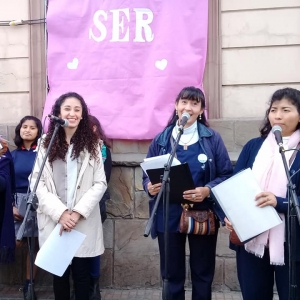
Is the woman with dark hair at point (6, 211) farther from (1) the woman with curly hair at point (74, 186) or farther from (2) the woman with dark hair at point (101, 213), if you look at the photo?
(2) the woman with dark hair at point (101, 213)

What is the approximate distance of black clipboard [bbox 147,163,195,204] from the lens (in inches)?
117

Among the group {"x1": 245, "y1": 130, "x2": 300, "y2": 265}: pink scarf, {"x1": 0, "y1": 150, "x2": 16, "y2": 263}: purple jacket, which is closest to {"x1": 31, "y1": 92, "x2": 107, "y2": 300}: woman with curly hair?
{"x1": 0, "y1": 150, "x2": 16, "y2": 263}: purple jacket

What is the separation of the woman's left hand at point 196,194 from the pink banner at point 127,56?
166cm

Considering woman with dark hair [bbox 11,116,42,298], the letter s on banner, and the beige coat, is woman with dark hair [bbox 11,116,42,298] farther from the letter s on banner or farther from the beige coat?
the letter s on banner

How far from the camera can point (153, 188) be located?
315 centimetres

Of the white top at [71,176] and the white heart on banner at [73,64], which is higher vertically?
the white heart on banner at [73,64]

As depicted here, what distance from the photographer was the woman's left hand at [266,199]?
8.76ft

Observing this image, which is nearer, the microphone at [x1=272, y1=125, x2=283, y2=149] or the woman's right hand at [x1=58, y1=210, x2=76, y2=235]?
the microphone at [x1=272, y1=125, x2=283, y2=149]

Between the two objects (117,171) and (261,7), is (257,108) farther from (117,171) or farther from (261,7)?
(117,171)

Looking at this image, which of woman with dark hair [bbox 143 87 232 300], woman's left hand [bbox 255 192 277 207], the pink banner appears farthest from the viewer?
the pink banner

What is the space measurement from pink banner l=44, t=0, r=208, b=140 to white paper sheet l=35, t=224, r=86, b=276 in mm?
1662

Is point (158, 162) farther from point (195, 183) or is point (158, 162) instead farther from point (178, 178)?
point (195, 183)

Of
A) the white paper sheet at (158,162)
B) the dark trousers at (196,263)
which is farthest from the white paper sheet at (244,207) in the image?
the dark trousers at (196,263)

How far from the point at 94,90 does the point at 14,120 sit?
1.01 metres
